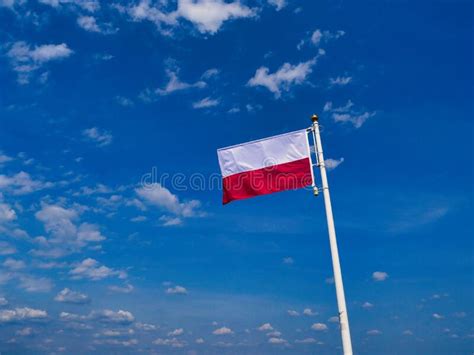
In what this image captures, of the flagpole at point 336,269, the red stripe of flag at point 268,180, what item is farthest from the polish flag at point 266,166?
the flagpole at point 336,269

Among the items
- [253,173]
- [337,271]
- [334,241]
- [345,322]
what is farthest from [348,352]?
[253,173]

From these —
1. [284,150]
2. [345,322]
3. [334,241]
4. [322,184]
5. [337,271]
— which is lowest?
[345,322]

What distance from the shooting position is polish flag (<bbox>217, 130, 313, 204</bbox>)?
2336 cm

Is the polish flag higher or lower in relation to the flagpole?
higher

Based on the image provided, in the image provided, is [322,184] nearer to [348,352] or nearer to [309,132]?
Result: [309,132]

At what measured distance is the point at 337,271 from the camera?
2027 cm

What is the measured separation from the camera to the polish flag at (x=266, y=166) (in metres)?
23.4

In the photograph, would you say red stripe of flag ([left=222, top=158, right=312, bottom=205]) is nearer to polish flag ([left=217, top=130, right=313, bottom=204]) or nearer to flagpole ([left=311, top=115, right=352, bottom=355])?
polish flag ([left=217, top=130, right=313, bottom=204])

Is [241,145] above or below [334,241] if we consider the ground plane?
above

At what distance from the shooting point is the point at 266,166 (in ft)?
77.9

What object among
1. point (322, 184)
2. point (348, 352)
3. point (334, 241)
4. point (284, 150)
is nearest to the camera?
point (348, 352)

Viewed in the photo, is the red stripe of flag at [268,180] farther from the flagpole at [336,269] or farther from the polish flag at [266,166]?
the flagpole at [336,269]

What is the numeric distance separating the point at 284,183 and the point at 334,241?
4318mm

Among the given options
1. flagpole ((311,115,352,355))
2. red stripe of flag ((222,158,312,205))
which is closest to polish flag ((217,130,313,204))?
red stripe of flag ((222,158,312,205))
